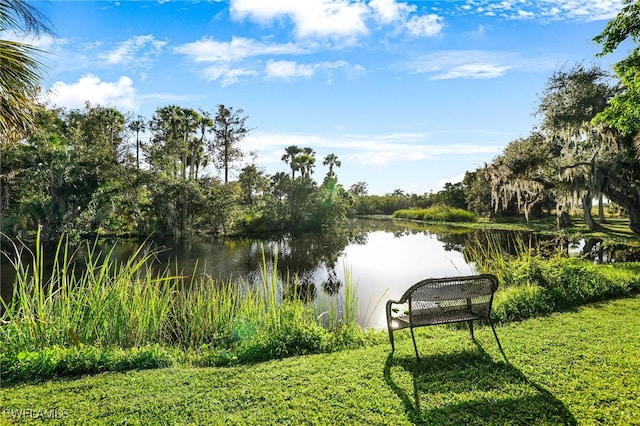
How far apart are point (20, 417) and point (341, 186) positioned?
44.1 m

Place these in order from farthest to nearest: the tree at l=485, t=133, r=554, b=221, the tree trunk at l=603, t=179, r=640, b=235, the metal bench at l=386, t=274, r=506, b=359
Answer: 1. the tree at l=485, t=133, r=554, b=221
2. the tree trunk at l=603, t=179, r=640, b=235
3. the metal bench at l=386, t=274, r=506, b=359

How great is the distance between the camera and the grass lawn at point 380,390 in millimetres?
2422

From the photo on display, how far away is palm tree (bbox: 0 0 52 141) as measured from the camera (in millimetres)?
4176

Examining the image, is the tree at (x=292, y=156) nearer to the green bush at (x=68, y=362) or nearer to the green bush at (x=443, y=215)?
the green bush at (x=443, y=215)

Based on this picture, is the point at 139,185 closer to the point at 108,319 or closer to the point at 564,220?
the point at 108,319

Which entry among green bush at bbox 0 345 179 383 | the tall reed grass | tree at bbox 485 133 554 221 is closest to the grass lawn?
green bush at bbox 0 345 179 383

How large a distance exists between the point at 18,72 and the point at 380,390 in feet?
17.6

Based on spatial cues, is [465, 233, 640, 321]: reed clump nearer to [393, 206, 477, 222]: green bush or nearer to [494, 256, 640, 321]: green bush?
[494, 256, 640, 321]: green bush

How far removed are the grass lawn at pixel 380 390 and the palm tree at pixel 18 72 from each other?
3.28 metres

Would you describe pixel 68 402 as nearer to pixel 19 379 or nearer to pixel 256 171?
pixel 19 379

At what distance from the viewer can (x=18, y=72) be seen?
442 cm

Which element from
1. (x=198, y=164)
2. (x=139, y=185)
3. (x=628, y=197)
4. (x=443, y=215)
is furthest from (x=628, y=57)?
(x=198, y=164)

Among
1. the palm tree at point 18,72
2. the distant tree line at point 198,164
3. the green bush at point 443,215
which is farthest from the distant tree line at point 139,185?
the green bush at point 443,215

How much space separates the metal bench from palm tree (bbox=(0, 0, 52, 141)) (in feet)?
16.4
